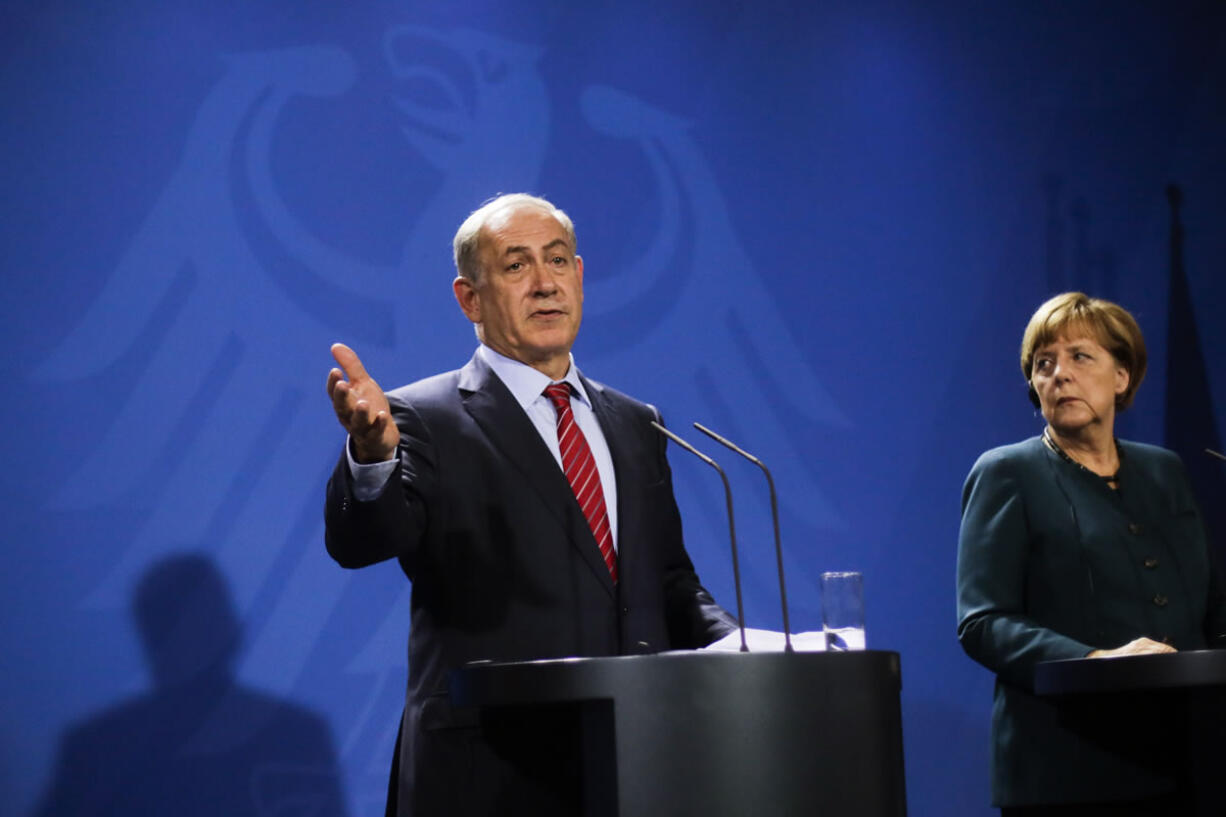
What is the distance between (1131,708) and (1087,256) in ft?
6.85

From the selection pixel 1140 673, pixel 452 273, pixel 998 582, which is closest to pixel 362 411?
pixel 1140 673

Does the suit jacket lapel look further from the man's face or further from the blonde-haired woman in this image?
Result: the blonde-haired woman

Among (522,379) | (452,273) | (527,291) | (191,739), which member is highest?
(452,273)

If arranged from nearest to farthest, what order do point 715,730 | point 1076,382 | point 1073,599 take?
1. point 715,730
2. point 1073,599
3. point 1076,382

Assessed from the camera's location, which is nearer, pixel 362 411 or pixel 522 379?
pixel 362 411

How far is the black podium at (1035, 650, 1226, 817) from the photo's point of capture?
7.47 ft

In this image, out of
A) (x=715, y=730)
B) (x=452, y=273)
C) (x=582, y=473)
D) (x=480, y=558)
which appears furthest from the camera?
(x=452, y=273)

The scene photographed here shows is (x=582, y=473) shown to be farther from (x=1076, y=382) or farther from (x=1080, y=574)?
(x=1076, y=382)

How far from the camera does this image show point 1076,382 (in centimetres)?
298

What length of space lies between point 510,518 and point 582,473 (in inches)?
7.1

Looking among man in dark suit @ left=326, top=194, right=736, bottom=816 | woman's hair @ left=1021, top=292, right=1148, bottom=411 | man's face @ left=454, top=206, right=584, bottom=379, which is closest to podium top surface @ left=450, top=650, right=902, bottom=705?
man in dark suit @ left=326, top=194, right=736, bottom=816

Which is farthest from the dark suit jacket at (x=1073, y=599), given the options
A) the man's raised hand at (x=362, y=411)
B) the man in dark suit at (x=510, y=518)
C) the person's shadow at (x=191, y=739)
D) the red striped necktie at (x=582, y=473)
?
the person's shadow at (x=191, y=739)

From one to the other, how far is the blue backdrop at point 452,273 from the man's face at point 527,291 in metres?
0.91

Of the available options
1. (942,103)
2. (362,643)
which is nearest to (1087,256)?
(942,103)
